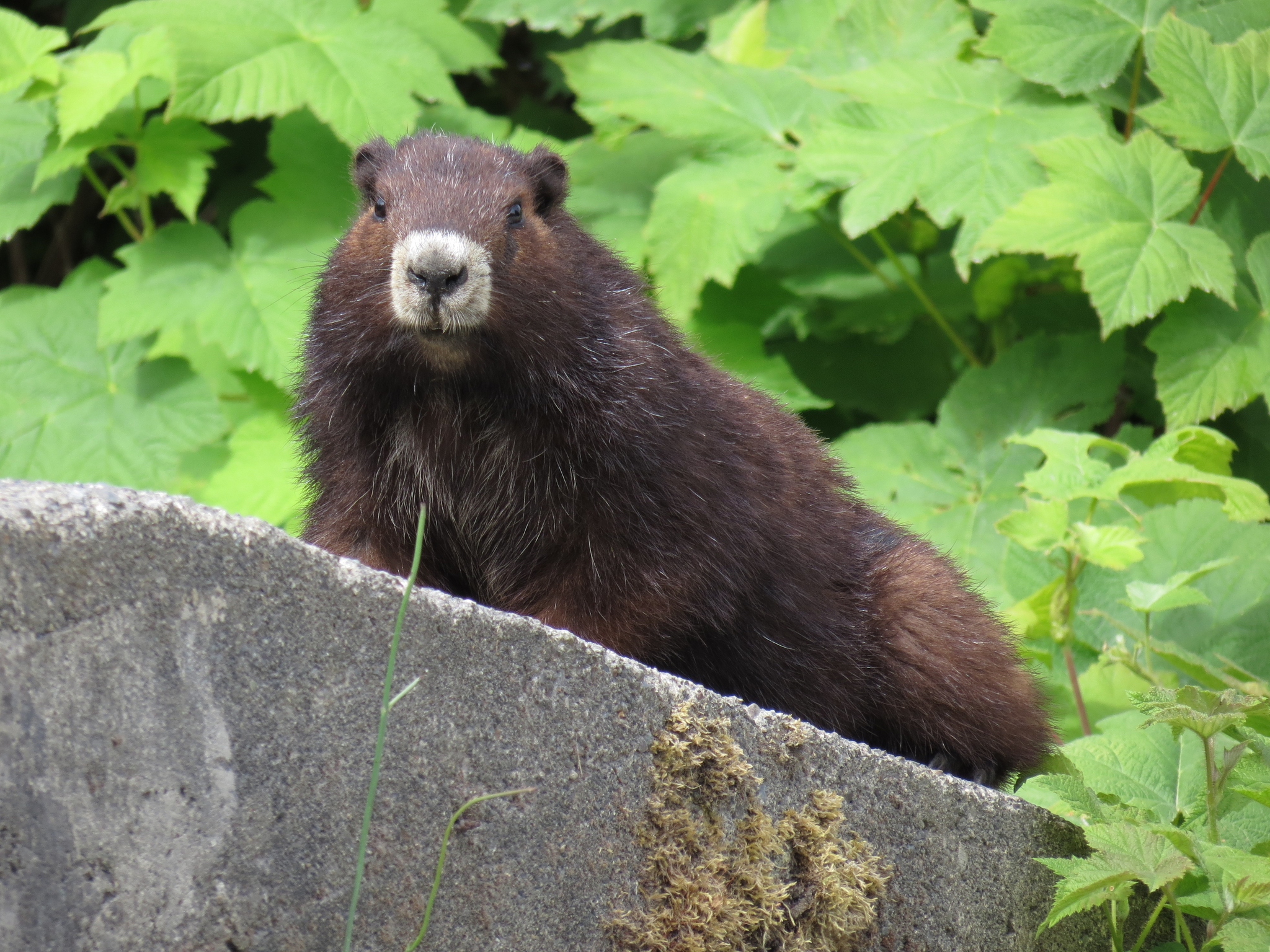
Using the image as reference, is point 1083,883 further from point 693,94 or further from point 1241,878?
point 693,94

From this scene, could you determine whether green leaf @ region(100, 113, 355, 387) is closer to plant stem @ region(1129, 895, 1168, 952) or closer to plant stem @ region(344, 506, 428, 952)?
plant stem @ region(344, 506, 428, 952)

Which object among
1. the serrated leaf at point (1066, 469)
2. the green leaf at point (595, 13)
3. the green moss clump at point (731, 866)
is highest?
the green leaf at point (595, 13)

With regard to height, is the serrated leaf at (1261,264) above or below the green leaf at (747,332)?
above

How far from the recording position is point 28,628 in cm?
155

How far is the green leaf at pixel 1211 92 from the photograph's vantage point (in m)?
3.96

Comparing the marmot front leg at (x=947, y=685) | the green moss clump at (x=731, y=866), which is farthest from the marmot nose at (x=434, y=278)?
the marmot front leg at (x=947, y=685)

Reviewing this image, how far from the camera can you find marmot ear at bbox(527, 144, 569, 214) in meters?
2.91

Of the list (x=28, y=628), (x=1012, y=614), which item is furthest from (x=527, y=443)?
(x=1012, y=614)

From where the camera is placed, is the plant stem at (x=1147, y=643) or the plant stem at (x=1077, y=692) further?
the plant stem at (x=1077, y=692)

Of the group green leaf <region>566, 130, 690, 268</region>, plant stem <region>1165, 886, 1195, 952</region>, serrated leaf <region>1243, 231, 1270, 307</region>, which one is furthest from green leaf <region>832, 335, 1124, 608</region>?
plant stem <region>1165, 886, 1195, 952</region>

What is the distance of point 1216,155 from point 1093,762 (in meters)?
2.74

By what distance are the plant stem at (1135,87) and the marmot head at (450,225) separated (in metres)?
2.31

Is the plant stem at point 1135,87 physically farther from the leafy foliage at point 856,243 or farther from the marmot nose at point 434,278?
the marmot nose at point 434,278

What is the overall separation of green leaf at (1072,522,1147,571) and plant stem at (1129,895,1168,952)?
35.8 inches
